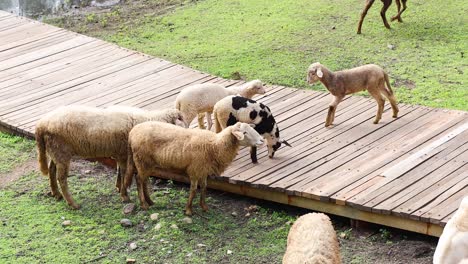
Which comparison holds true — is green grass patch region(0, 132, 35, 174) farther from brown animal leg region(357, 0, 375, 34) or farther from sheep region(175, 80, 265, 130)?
brown animal leg region(357, 0, 375, 34)

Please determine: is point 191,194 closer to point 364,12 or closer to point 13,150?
point 13,150

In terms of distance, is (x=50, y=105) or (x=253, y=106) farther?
(x=50, y=105)

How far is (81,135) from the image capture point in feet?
31.2

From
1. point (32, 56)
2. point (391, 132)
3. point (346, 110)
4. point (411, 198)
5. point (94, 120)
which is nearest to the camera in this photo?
point (411, 198)

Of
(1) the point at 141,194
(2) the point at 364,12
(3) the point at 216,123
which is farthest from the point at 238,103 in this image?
(2) the point at 364,12

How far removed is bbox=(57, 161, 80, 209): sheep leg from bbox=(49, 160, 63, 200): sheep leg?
9.8 inches

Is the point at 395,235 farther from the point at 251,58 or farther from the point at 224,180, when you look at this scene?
the point at 251,58

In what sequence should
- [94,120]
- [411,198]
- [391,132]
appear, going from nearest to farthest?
[411,198] < [94,120] < [391,132]

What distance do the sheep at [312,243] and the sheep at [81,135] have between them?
2.99 meters

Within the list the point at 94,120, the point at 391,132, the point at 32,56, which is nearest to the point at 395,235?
the point at 391,132

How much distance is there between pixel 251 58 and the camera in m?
14.2

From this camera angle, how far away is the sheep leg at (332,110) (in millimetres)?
10648

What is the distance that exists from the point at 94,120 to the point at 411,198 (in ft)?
11.3

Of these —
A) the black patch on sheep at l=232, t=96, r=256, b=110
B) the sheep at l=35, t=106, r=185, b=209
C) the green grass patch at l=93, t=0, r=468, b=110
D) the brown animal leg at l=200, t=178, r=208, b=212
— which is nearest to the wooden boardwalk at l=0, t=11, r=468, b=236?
the brown animal leg at l=200, t=178, r=208, b=212
